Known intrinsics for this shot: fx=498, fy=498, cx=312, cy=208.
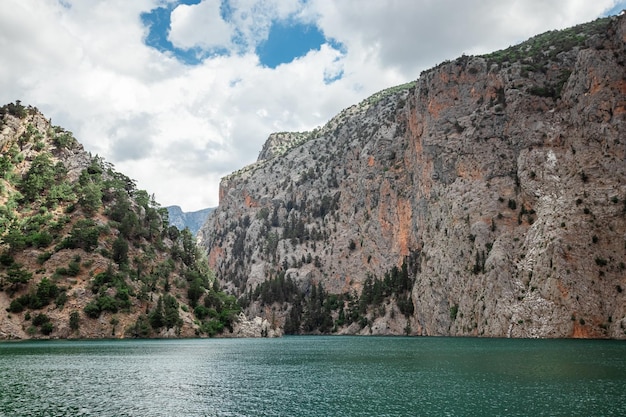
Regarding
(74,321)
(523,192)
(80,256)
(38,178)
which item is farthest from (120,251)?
(523,192)

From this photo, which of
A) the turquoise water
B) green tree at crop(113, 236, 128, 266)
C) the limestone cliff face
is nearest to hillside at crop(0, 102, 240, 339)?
green tree at crop(113, 236, 128, 266)

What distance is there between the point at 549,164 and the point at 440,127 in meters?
43.3

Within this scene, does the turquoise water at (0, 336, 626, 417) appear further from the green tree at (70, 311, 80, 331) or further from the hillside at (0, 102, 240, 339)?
the hillside at (0, 102, 240, 339)

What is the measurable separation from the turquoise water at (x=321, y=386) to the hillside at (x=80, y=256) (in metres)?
41.8

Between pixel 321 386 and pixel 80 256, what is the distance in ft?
285

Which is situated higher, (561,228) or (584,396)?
(561,228)

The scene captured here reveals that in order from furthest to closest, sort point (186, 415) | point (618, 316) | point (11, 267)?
point (11, 267), point (618, 316), point (186, 415)

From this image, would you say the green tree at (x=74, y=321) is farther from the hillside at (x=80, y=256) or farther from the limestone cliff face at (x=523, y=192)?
the limestone cliff face at (x=523, y=192)

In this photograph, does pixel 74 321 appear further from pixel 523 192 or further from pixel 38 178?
pixel 523 192

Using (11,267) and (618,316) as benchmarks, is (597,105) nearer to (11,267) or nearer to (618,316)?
(618,316)

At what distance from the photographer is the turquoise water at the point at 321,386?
3064cm

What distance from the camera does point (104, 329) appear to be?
103m

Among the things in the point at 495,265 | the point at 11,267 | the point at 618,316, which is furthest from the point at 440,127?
the point at 11,267

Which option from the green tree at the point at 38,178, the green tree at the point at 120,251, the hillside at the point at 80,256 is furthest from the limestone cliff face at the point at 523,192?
the green tree at the point at 38,178
